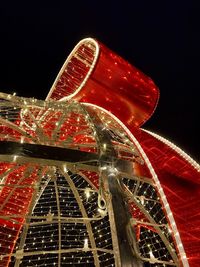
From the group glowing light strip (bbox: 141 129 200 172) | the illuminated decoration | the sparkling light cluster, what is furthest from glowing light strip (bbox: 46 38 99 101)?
glowing light strip (bbox: 141 129 200 172)

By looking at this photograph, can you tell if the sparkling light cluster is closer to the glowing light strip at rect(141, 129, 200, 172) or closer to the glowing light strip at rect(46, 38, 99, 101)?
the glowing light strip at rect(46, 38, 99, 101)

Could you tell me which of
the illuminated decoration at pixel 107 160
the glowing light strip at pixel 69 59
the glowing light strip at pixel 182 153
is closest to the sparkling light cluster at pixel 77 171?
the illuminated decoration at pixel 107 160

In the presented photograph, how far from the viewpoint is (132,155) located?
5.61 metres

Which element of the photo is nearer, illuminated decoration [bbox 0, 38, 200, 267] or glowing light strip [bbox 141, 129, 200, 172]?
illuminated decoration [bbox 0, 38, 200, 267]

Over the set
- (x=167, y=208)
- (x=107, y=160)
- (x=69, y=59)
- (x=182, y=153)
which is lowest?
(x=167, y=208)

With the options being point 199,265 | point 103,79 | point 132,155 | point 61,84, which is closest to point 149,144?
point 132,155

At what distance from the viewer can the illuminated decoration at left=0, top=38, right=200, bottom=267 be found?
12.5 feet

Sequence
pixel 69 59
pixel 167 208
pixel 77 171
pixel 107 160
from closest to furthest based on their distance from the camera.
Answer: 1. pixel 107 160
2. pixel 77 171
3. pixel 167 208
4. pixel 69 59

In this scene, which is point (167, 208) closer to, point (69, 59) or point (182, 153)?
point (182, 153)

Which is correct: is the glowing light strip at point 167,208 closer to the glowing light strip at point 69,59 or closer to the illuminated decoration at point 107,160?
the illuminated decoration at point 107,160

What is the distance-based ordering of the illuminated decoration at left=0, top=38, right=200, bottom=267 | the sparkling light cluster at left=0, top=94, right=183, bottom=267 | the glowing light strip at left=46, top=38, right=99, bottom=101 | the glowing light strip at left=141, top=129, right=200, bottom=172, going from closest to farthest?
the illuminated decoration at left=0, top=38, right=200, bottom=267 → the sparkling light cluster at left=0, top=94, right=183, bottom=267 → the glowing light strip at left=141, top=129, right=200, bottom=172 → the glowing light strip at left=46, top=38, right=99, bottom=101

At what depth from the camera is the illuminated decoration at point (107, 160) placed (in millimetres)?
3809

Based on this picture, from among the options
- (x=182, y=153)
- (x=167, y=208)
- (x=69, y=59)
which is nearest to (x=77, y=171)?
(x=167, y=208)

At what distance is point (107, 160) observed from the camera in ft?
13.4
